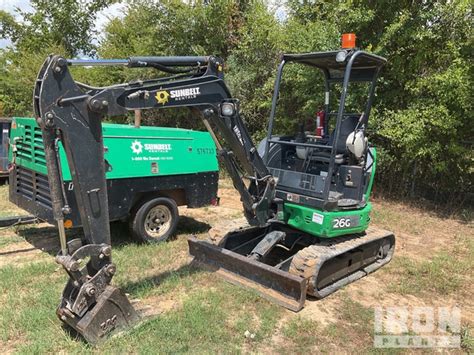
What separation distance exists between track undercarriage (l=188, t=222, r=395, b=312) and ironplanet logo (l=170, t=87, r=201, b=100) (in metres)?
1.93

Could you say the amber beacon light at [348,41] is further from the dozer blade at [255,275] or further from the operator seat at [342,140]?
the dozer blade at [255,275]

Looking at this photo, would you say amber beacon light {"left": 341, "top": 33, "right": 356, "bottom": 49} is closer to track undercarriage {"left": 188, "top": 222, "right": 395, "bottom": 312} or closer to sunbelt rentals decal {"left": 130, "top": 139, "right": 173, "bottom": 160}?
track undercarriage {"left": 188, "top": 222, "right": 395, "bottom": 312}

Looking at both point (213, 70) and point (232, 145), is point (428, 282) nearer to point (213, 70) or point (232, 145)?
point (232, 145)

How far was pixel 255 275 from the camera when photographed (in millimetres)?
4789

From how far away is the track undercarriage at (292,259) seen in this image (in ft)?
15.1

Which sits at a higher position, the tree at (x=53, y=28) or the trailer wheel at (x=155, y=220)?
the tree at (x=53, y=28)

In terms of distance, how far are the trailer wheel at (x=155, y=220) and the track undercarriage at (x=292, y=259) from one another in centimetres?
99

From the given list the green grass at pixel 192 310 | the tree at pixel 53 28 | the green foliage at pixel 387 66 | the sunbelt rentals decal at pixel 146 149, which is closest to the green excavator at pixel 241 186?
the green grass at pixel 192 310

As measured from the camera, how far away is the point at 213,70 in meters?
4.44

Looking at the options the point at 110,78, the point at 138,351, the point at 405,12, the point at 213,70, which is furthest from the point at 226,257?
the point at 110,78

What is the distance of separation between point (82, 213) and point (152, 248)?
2.45 metres

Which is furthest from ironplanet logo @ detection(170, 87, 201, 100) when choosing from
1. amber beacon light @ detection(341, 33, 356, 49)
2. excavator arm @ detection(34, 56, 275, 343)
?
amber beacon light @ detection(341, 33, 356, 49)

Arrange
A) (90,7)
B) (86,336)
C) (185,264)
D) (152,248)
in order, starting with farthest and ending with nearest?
(90,7) < (152,248) < (185,264) < (86,336)

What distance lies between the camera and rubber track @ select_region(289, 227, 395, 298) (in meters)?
4.64
